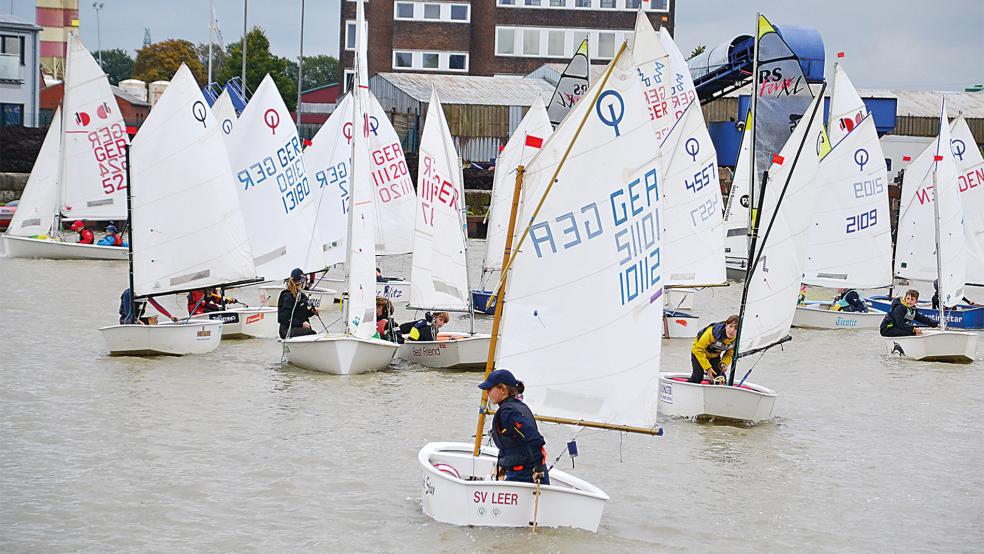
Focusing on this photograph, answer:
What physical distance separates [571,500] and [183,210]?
10.4m

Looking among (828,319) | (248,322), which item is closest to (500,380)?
(248,322)

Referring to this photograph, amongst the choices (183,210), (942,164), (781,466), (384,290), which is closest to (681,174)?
(942,164)

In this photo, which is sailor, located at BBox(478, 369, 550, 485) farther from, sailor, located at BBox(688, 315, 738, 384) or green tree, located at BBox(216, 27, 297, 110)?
green tree, located at BBox(216, 27, 297, 110)

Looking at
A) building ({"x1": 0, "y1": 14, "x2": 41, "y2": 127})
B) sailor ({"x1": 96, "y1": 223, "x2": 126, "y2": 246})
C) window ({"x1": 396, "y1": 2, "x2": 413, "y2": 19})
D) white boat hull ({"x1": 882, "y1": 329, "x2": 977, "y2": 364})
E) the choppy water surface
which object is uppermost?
window ({"x1": 396, "y1": 2, "x2": 413, "y2": 19})

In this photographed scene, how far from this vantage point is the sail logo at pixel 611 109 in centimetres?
1026

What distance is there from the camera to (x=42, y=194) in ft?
99.8

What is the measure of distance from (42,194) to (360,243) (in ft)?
52.9

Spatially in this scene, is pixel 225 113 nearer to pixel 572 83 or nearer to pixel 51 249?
pixel 51 249

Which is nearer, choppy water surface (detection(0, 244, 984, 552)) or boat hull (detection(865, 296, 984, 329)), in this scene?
choppy water surface (detection(0, 244, 984, 552))

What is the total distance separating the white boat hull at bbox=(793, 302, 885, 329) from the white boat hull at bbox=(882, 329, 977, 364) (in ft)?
10.4

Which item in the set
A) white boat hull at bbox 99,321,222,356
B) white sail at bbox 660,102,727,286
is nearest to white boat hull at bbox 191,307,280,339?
white boat hull at bbox 99,321,222,356

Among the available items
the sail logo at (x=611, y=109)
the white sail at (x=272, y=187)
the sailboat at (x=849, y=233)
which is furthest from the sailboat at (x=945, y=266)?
the sail logo at (x=611, y=109)

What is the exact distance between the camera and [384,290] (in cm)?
2559

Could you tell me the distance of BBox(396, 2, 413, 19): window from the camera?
218 feet
